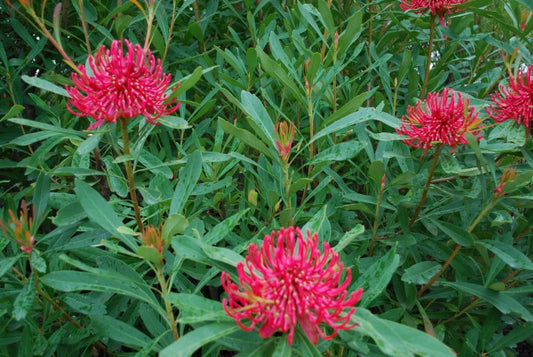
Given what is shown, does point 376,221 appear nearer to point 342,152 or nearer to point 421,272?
point 421,272

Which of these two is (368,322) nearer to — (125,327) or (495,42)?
(125,327)

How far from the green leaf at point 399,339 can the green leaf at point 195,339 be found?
8.4 inches

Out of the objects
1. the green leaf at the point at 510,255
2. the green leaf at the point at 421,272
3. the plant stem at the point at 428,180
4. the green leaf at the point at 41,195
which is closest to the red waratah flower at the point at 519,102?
the plant stem at the point at 428,180

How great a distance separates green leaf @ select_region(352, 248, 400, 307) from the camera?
94cm

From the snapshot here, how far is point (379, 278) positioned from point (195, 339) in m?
0.39

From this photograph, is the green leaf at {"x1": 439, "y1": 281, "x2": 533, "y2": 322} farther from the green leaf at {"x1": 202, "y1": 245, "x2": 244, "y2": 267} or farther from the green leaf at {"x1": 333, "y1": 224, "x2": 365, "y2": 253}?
the green leaf at {"x1": 202, "y1": 245, "x2": 244, "y2": 267}

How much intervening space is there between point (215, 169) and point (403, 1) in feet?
3.44

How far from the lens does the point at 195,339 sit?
76 centimetres

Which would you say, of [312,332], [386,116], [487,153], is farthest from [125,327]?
[487,153]

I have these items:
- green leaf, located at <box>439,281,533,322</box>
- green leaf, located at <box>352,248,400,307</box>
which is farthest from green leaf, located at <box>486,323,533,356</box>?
green leaf, located at <box>352,248,400,307</box>

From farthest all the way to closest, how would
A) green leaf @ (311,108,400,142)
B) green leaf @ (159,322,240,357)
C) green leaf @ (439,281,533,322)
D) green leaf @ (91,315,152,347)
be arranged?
1. green leaf @ (439,281,533,322)
2. green leaf @ (311,108,400,142)
3. green leaf @ (91,315,152,347)
4. green leaf @ (159,322,240,357)

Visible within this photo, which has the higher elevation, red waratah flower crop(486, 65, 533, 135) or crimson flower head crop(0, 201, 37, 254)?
red waratah flower crop(486, 65, 533, 135)

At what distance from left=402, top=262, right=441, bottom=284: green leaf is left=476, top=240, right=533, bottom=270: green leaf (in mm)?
144

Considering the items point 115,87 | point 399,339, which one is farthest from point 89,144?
point 399,339
